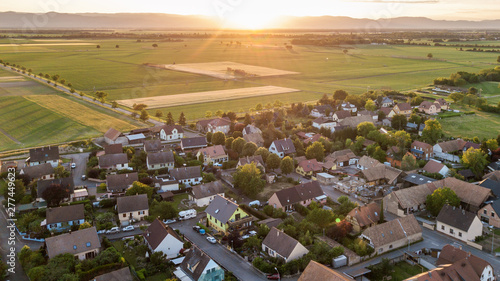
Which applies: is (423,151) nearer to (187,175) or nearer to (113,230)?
(187,175)

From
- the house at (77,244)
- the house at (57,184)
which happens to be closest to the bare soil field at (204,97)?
the house at (57,184)

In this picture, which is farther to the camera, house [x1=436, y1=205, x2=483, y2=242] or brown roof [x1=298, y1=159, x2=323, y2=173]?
brown roof [x1=298, y1=159, x2=323, y2=173]

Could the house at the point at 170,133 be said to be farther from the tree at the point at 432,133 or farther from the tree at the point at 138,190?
the tree at the point at 432,133

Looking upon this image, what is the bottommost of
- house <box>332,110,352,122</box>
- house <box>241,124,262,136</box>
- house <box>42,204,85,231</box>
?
house <box>42,204,85,231</box>

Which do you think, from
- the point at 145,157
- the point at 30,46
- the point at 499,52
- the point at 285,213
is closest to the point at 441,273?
the point at 285,213

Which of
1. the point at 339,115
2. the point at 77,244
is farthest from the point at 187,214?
the point at 339,115

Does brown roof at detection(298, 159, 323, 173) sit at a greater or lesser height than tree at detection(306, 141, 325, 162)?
lesser

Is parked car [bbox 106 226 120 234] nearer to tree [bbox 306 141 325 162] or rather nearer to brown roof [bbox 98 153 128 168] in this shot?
brown roof [bbox 98 153 128 168]

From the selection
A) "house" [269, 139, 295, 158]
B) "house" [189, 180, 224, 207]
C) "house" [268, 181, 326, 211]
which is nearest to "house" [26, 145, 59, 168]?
"house" [189, 180, 224, 207]
